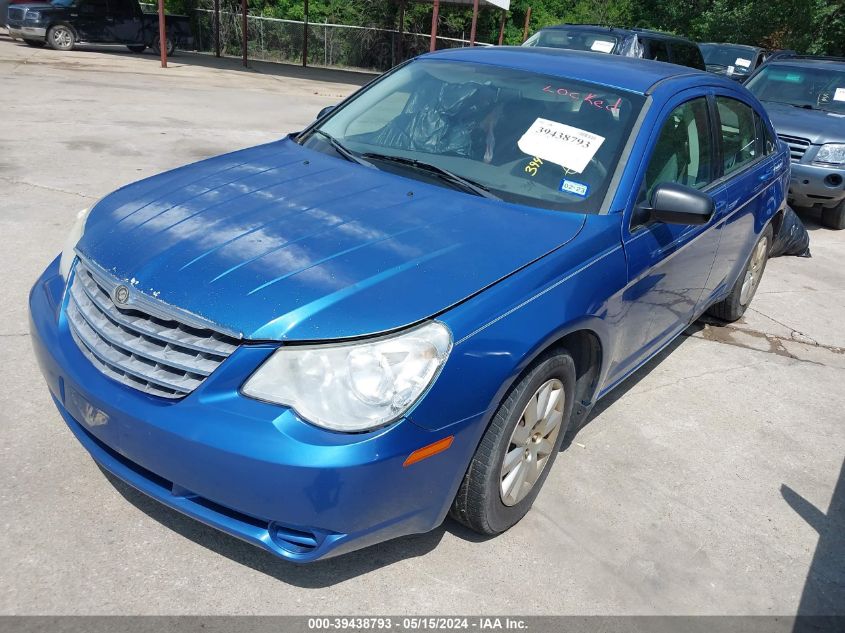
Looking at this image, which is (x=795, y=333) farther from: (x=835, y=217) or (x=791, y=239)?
(x=835, y=217)

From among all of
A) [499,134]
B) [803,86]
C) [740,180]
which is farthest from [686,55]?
[499,134]

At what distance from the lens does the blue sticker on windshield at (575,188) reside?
320 cm

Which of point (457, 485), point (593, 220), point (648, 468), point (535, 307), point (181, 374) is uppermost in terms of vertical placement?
point (593, 220)

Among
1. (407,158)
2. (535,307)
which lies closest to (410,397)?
(535,307)

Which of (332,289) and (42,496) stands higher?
(332,289)

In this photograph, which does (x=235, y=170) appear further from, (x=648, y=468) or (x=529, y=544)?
(x=648, y=468)

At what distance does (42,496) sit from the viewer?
288 centimetres

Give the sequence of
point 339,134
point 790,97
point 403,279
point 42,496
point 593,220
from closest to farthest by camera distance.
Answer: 1. point 403,279
2. point 42,496
3. point 593,220
4. point 339,134
5. point 790,97

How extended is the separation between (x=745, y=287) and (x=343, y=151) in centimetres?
327

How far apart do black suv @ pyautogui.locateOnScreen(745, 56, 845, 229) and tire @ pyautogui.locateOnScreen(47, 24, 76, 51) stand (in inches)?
691

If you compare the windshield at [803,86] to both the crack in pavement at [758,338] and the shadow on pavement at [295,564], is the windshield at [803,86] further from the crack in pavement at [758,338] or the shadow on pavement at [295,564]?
the shadow on pavement at [295,564]

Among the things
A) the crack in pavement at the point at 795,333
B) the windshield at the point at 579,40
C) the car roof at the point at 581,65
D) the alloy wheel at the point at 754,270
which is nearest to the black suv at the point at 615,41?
the windshield at the point at 579,40

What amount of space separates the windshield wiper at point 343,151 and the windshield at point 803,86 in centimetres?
740

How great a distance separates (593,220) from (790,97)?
302 inches
